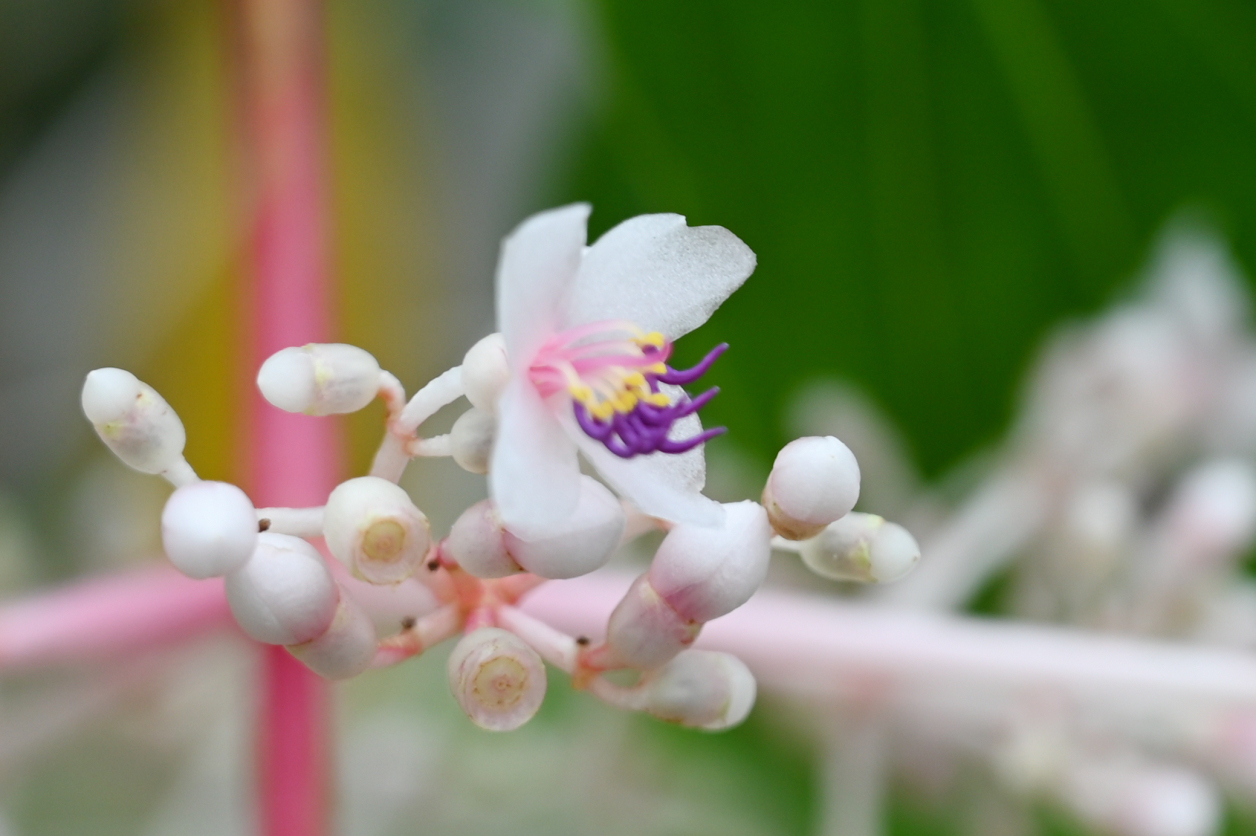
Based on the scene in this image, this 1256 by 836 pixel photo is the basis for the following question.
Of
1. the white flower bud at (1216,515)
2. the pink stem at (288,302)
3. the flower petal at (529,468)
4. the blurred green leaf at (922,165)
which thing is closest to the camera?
the flower petal at (529,468)

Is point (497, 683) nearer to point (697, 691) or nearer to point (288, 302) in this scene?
point (697, 691)

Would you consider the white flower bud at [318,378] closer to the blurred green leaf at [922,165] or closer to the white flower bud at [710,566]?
the white flower bud at [710,566]

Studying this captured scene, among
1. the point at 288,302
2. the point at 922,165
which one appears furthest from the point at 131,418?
the point at 922,165

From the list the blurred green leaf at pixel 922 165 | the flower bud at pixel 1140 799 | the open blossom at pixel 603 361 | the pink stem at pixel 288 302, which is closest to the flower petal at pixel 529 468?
the open blossom at pixel 603 361

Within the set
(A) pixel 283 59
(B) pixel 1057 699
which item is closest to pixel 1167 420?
(B) pixel 1057 699

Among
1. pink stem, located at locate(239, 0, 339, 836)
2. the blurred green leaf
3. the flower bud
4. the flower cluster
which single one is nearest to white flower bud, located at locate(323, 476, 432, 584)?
the flower cluster

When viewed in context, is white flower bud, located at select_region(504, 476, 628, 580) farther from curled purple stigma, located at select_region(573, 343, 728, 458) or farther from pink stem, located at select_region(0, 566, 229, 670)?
pink stem, located at select_region(0, 566, 229, 670)
